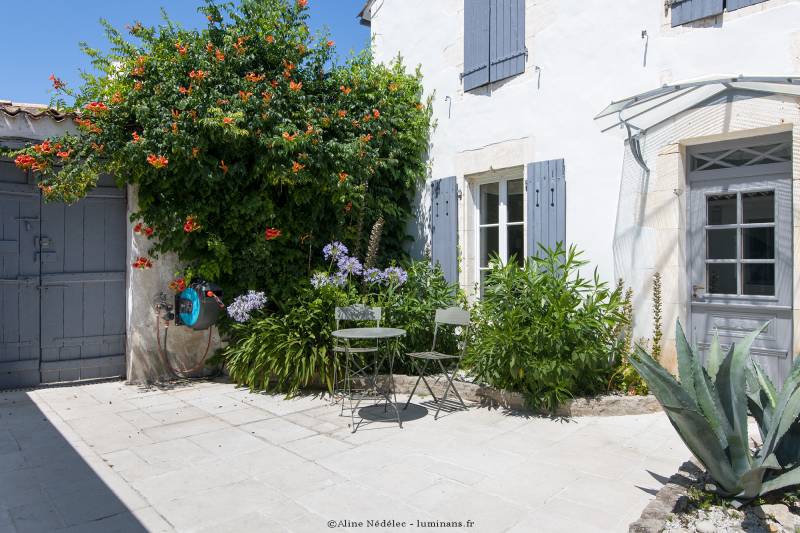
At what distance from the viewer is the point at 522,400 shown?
4.64m

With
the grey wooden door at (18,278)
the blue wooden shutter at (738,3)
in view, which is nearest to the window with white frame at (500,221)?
the blue wooden shutter at (738,3)

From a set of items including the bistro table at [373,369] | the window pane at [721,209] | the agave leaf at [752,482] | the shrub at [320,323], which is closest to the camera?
the agave leaf at [752,482]

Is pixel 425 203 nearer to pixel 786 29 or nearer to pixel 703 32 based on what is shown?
pixel 703 32

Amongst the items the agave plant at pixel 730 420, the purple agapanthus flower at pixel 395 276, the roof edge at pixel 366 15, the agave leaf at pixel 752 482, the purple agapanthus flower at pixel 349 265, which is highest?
the roof edge at pixel 366 15

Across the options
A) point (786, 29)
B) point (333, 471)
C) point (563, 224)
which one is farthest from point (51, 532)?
point (786, 29)

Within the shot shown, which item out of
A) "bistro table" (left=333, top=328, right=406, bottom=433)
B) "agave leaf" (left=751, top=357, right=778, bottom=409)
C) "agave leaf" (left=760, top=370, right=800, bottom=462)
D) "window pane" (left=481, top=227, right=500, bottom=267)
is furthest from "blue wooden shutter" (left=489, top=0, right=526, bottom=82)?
"agave leaf" (left=760, top=370, right=800, bottom=462)

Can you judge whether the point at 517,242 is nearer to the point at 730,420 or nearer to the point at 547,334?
the point at 547,334

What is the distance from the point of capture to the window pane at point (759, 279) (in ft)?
13.9

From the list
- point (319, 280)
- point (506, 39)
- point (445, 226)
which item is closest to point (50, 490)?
point (319, 280)

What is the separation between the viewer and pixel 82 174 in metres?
5.13

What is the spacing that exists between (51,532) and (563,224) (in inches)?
178

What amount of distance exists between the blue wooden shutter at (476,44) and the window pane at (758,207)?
9.36 feet

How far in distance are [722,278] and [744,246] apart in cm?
31

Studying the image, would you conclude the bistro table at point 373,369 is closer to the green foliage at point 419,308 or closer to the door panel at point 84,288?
the green foliage at point 419,308
